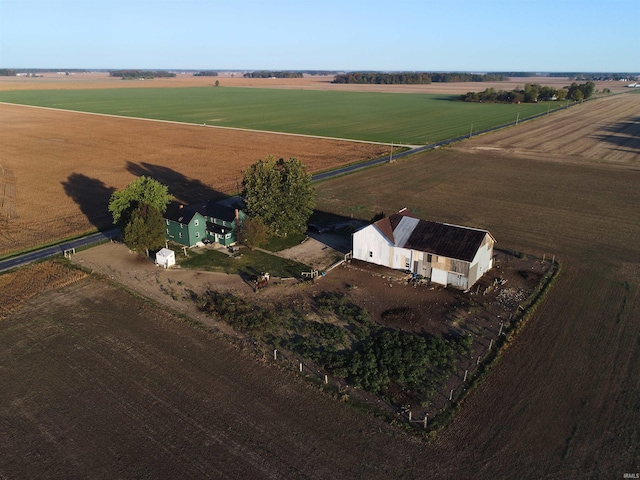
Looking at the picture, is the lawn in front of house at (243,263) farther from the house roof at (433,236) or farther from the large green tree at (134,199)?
the house roof at (433,236)

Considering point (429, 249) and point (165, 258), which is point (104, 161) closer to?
point (165, 258)

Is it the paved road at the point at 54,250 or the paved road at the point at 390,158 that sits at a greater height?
the paved road at the point at 390,158

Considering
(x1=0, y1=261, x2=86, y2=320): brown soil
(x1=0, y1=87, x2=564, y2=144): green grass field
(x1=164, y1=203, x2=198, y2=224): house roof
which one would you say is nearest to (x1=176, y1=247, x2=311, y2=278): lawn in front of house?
(x1=164, y1=203, x2=198, y2=224): house roof

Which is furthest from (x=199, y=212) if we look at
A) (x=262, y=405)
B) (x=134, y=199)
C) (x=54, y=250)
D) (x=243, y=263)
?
(x=262, y=405)

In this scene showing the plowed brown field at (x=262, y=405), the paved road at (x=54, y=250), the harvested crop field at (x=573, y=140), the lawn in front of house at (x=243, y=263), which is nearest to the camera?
the plowed brown field at (x=262, y=405)

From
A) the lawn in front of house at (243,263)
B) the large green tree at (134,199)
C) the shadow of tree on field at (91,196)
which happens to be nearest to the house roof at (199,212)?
the large green tree at (134,199)

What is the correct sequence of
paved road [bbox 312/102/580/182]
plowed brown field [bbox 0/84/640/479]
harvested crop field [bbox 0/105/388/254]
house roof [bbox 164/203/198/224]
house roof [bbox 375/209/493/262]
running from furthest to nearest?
paved road [bbox 312/102/580/182] < harvested crop field [bbox 0/105/388/254] < house roof [bbox 164/203/198/224] < house roof [bbox 375/209/493/262] < plowed brown field [bbox 0/84/640/479]

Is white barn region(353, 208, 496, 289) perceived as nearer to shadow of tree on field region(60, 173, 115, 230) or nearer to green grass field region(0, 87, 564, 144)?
shadow of tree on field region(60, 173, 115, 230)
